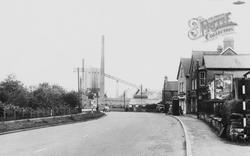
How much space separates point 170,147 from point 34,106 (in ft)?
122

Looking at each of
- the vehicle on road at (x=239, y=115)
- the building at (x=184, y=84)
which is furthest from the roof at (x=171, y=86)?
the vehicle on road at (x=239, y=115)

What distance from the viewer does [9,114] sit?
3297 cm

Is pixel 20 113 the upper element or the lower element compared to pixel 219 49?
lower

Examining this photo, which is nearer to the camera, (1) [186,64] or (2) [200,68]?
(2) [200,68]

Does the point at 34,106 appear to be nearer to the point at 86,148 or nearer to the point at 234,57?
the point at 234,57

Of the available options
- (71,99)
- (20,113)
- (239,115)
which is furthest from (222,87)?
(71,99)

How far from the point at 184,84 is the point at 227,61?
49.0 feet

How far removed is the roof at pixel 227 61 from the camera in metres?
52.8

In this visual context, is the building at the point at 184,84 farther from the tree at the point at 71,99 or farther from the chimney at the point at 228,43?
the tree at the point at 71,99

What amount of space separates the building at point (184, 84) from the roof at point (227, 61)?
11.9 m

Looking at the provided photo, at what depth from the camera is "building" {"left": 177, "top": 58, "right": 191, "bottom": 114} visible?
214 ft

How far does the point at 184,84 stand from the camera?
222 ft

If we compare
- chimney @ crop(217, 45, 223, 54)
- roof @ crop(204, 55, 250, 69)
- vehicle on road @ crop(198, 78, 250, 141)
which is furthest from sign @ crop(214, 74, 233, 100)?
chimney @ crop(217, 45, 223, 54)

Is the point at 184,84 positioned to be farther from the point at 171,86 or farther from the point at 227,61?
the point at 171,86
